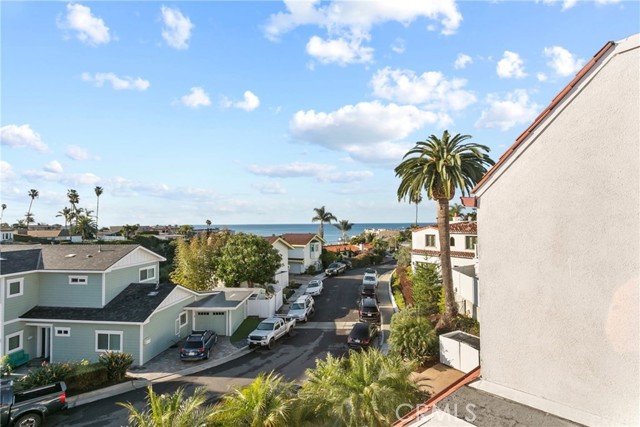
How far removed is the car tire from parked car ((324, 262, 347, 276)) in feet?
129

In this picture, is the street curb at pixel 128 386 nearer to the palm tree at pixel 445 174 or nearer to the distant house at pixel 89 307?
the distant house at pixel 89 307

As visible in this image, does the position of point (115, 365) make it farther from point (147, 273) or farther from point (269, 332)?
point (147, 273)

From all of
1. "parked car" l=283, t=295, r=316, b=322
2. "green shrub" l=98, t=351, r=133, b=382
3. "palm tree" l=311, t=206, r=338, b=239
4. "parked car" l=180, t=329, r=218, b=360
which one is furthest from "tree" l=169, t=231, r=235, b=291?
"palm tree" l=311, t=206, r=338, b=239

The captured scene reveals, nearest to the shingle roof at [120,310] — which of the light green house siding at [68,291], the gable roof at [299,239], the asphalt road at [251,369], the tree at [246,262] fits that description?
the light green house siding at [68,291]

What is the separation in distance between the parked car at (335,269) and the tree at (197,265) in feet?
69.1

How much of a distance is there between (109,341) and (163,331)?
3.17 m

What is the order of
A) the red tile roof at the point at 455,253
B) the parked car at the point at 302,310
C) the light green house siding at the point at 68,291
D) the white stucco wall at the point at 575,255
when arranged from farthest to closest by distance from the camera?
the red tile roof at the point at 455,253 < the parked car at the point at 302,310 < the light green house siding at the point at 68,291 < the white stucco wall at the point at 575,255

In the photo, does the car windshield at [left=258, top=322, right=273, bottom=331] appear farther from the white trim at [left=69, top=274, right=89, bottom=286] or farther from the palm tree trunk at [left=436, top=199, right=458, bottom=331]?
the white trim at [left=69, top=274, right=89, bottom=286]

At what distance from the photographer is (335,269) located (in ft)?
172

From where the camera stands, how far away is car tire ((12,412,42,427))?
45.7 feet

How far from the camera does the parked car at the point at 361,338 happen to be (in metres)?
22.7

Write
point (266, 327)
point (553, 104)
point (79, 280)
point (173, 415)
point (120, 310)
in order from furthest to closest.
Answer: point (266, 327) < point (79, 280) < point (120, 310) < point (173, 415) < point (553, 104)

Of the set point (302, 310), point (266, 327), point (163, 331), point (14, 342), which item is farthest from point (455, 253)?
point (14, 342)

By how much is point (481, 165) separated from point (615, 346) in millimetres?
17377
